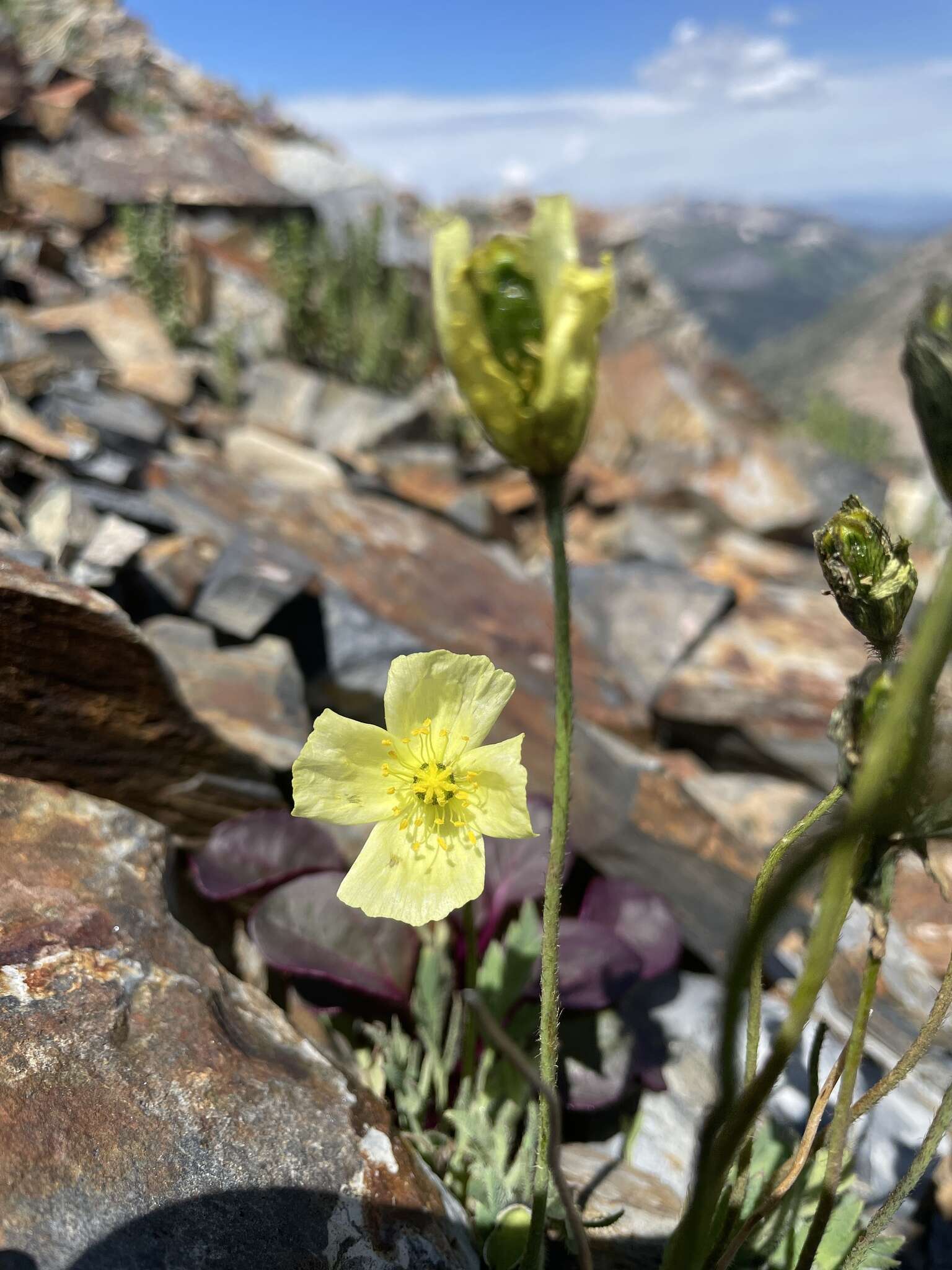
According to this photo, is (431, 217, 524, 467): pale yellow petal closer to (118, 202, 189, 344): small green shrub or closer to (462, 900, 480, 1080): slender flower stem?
(462, 900, 480, 1080): slender flower stem

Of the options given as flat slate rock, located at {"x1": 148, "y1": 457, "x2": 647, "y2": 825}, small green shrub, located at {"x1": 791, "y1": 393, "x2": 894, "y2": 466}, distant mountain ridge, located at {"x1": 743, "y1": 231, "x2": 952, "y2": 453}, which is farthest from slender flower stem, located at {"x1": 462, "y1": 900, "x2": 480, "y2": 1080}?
distant mountain ridge, located at {"x1": 743, "y1": 231, "x2": 952, "y2": 453}

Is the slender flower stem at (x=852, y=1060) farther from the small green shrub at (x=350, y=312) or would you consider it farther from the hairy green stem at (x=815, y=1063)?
the small green shrub at (x=350, y=312)

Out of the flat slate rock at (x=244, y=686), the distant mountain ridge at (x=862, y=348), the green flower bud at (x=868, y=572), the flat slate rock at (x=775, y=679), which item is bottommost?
the flat slate rock at (x=775, y=679)

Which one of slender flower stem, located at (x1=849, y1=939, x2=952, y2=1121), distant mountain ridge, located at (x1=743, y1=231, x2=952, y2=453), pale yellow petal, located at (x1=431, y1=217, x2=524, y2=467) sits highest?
distant mountain ridge, located at (x1=743, y1=231, x2=952, y2=453)

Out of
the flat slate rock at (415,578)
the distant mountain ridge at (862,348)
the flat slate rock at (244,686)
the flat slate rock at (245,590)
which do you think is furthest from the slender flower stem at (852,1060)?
the distant mountain ridge at (862,348)

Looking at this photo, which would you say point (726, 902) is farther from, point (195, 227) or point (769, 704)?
point (195, 227)

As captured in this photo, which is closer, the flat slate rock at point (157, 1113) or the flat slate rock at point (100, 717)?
the flat slate rock at point (157, 1113)

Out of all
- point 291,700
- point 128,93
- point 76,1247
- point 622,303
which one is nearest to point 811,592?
point 291,700
